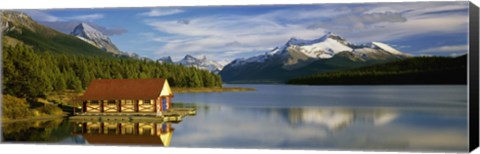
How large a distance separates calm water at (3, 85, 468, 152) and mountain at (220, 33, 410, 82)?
372mm

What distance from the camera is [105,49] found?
18109 millimetres

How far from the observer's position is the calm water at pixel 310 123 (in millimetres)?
15391

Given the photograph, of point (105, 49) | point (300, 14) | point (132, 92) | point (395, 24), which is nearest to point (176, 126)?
point (132, 92)

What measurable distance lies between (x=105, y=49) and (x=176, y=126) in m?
2.52

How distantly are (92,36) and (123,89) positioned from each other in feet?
4.48

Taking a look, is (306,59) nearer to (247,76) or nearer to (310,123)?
(247,76)

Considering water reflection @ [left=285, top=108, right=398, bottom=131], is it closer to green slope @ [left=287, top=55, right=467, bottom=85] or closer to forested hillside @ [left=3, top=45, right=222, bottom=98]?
green slope @ [left=287, top=55, right=467, bottom=85]

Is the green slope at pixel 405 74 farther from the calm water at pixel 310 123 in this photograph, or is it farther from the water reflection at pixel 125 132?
the water reflection at pixel 125 132

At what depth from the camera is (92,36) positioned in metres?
17.8

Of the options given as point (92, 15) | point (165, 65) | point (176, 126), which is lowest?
point (176, 126)

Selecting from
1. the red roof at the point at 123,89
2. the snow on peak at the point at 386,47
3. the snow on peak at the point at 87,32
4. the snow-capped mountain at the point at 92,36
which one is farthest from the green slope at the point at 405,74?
the snow on peak at the point at 87,32

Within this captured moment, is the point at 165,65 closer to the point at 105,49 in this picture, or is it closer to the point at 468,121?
the point at 105,49

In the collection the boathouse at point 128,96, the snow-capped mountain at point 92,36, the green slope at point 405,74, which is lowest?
the boathouse at point 128,96

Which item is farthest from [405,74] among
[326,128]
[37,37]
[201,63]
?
[37,37]
